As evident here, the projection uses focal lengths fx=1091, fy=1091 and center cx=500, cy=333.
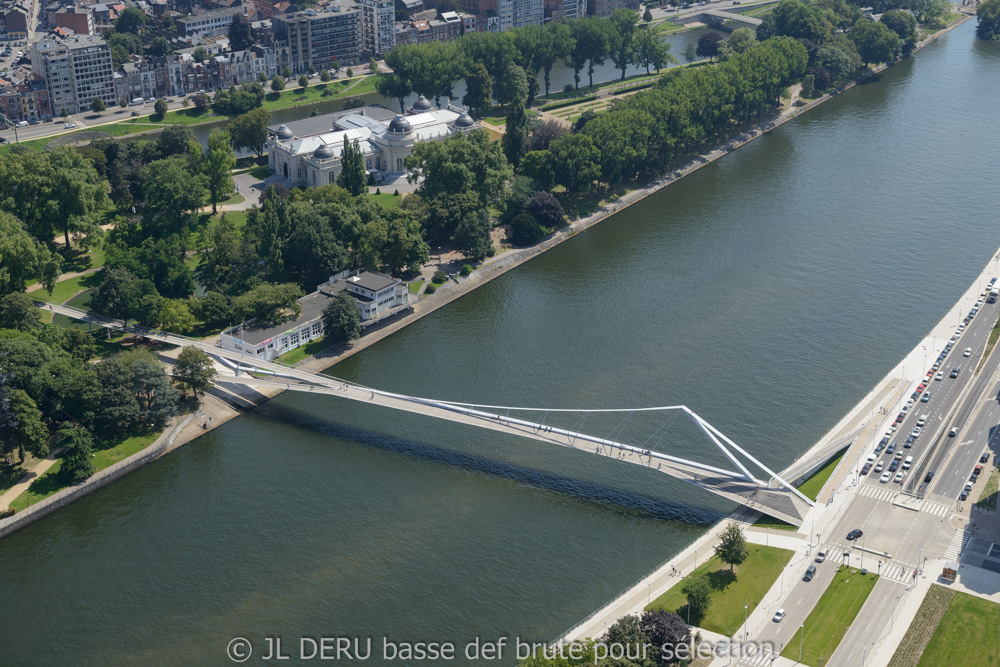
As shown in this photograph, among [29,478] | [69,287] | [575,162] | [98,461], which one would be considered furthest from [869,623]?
[69,287]

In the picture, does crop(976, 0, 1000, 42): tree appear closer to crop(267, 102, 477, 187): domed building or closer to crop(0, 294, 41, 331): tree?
crop(267, 102, 477, 187): domed building

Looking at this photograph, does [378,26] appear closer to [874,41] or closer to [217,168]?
[217,168]

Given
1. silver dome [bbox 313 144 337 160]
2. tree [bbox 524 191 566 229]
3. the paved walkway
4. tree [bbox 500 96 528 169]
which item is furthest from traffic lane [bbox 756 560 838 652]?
silver dome [bbox 313 144 337 160]

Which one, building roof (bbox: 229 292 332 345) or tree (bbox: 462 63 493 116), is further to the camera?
tree (bbox: 462 63 493 116)

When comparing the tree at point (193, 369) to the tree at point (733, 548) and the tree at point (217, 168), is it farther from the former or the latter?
the tree at point (733, 548)

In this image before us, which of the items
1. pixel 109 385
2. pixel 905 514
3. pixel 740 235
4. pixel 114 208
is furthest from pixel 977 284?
pixel 114 208

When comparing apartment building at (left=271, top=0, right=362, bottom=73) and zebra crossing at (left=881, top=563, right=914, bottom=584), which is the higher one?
apartment building at (left=271, top=0, right=362, bottom=73)
